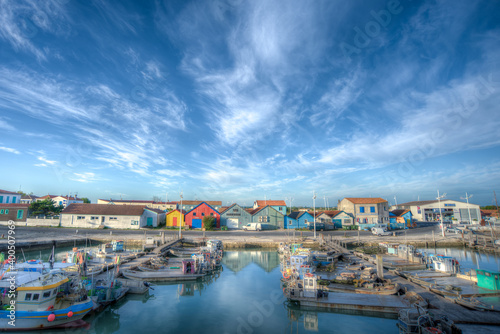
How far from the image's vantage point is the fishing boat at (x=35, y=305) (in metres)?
14.4

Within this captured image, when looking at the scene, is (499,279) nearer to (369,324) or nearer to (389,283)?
(389,283)

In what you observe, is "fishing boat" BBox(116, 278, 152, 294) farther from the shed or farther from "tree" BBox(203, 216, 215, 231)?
the shed

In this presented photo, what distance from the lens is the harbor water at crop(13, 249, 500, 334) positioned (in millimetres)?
15750

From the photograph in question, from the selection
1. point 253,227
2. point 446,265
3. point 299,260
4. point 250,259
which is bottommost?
point 250,259

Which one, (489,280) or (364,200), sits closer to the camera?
(489,280)

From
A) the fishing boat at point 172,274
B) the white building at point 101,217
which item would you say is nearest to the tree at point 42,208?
the white building at point 101,217

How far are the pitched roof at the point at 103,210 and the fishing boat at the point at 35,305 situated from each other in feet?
151

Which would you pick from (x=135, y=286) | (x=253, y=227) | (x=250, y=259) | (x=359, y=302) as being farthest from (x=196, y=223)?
(x=359, y=302)

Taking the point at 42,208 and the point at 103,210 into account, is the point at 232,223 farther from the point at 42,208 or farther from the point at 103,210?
the point at 42,208

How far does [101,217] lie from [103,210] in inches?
68.1

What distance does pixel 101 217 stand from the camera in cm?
5872

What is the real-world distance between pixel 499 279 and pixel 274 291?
636 inches

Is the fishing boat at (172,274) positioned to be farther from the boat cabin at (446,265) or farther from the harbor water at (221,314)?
the boat cabin at (446,265)

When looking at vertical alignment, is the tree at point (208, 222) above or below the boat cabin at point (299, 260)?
above
